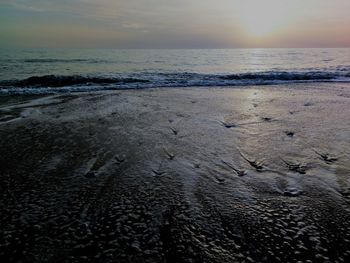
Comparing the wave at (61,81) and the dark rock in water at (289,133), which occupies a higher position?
the dark rock in water at (289,133)

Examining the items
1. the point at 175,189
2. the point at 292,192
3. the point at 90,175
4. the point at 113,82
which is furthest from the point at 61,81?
the point at 292,192

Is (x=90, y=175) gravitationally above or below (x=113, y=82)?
above

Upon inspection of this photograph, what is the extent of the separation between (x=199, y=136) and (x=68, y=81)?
1826 centimetres

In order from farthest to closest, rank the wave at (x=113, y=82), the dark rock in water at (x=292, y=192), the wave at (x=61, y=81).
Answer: the wave at (x=61, y=81) → the wave at (x=113, y=82) → the dark rock in water at (x=292, y=192)

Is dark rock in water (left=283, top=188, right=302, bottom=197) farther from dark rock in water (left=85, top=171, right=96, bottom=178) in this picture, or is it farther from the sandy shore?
dark rock in water (left=85, top=171, right=96, bottom=178)

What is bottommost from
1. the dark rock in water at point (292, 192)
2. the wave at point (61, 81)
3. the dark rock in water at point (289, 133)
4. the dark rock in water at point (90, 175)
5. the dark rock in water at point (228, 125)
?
the wave at point (61, 81)

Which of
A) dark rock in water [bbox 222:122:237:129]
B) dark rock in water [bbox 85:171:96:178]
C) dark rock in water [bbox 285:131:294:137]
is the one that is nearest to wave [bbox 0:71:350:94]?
dark rock in water [bbox 222:122:237:129]

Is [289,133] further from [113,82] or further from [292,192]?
[113,82]

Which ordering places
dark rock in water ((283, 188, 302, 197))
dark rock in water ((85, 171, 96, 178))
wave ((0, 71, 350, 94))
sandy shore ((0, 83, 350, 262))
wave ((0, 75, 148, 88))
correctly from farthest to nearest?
wave ((0, 75, 148, 88)) → wave ((0, 71, 350, 94)) → dark rock in water ((85, 171, 96, 178)) → dark rock in water ((283, 188, 302, 197)) → sandy shore ((0, 83, 350, 262))

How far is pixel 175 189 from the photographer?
5227 mm

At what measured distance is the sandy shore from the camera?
3701 mm

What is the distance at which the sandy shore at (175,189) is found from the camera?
3.70 metres

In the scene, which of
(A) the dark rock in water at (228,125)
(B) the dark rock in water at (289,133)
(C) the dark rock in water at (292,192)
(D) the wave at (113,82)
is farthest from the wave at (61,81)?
(C) the dark rock in water at (292,192)

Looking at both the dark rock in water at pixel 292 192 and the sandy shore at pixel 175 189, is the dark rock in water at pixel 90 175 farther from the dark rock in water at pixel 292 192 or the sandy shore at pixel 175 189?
the dark rock in water at pixel 292 192
